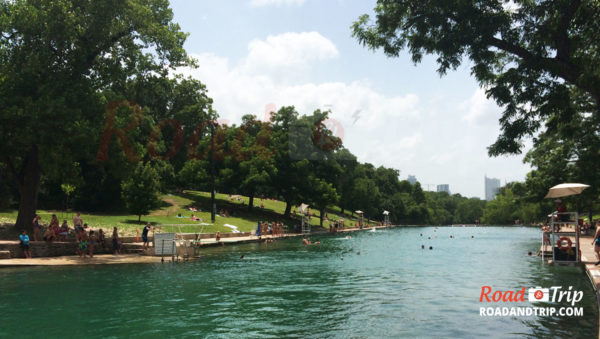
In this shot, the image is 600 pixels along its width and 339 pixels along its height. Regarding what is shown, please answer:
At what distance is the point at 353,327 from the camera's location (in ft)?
39.5

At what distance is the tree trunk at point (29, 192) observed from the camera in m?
28.4

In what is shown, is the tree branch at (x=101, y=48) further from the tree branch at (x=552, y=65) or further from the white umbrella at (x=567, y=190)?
the white umbrella at (x=567, y=190)

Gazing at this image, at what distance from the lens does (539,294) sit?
16.1 meters

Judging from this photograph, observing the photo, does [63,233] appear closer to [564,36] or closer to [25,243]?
[25,243]

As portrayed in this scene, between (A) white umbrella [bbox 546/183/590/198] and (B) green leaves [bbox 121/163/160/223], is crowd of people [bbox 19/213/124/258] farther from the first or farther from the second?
(A) white umbrella [bbox 546/183/590/198]

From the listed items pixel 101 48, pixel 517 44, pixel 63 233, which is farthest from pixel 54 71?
pixel 517 44

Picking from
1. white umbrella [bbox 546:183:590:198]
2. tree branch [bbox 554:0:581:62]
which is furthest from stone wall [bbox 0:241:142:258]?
tree branch [bbox 554:0:581:62]

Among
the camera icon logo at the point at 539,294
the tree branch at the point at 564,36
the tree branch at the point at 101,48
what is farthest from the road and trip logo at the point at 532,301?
the tree branch at the point at 101,48

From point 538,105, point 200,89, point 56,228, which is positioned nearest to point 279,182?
point 200,89

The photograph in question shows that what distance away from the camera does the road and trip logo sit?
13445mm

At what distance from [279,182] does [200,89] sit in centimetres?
2198

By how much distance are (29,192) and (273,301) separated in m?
21.7

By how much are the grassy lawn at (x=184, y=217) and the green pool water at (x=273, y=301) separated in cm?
818

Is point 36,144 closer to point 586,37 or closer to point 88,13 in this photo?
point 88,13
